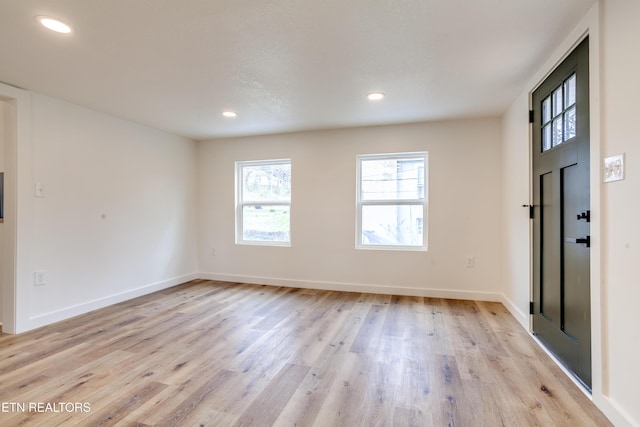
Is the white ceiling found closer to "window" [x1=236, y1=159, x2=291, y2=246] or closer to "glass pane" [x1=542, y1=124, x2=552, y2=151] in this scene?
"glass pane" [x1=542, y1=124, x2=552, y2=151]

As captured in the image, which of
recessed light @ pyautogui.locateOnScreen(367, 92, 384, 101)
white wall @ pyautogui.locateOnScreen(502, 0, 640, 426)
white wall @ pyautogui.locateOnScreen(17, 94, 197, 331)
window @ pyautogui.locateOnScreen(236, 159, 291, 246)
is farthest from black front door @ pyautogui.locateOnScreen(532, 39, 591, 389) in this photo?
white wall @ pyautogui.locateOnScreen(17, 94, 197, 331)

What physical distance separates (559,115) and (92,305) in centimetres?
472

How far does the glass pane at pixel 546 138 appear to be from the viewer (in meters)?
2.44

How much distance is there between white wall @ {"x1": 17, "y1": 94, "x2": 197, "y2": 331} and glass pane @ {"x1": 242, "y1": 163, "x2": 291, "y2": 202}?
37.0 inches

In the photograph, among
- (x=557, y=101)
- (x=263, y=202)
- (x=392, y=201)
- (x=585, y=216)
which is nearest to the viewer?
(x=585, y=216)

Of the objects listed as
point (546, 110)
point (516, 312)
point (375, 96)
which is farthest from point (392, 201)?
point (546, 110)

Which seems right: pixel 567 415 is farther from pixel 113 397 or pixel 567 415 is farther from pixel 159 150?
pixel 159 150

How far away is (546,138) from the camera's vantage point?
249 cm

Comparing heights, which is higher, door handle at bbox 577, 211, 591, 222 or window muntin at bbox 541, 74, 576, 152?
window muntin at bbox 541, 74, 576, 152

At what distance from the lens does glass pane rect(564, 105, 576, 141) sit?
2035mm

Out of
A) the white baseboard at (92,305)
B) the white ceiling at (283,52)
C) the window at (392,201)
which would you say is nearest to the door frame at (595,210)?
the white ceiling at (283,52)

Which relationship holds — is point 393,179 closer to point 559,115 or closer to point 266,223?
point 266,223

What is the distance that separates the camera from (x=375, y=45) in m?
2.10

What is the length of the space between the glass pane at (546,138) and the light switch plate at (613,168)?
0.86 m
